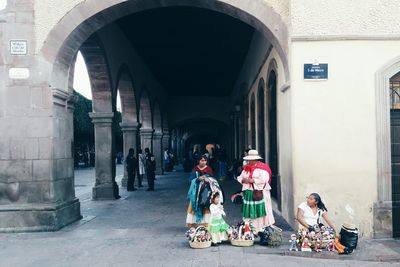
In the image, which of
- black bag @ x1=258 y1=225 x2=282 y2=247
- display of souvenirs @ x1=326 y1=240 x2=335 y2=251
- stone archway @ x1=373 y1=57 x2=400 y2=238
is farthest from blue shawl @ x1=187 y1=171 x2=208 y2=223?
stone archway @ x1=373 y1=57 x2=400 y2=238

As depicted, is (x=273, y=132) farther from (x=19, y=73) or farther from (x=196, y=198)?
(x=19, y=73)

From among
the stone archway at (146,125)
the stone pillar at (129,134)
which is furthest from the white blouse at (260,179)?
the stone archway at (146,125)

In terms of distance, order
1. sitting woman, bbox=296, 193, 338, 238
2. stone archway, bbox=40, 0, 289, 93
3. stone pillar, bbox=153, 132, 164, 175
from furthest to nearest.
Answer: stone pillar, bbox=153, 132, 164, 175, stone archway, bbox=40, 0, 289, 93, sitting woman, bbox=296, 193, 338, 238

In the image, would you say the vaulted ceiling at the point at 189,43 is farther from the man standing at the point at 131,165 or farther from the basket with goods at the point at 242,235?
the basket with goods at the point at 242,235

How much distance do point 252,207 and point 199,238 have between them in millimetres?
962

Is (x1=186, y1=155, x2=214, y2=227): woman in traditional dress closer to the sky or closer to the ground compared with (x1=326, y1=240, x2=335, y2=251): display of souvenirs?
closer to the sky

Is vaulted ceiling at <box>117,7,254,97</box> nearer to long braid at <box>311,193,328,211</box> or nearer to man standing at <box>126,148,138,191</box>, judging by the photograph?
man standing at <box>126,148,138,191</box>

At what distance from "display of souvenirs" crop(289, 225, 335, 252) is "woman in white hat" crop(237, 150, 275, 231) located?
659 mm

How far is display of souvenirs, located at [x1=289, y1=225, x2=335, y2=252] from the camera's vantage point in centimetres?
604

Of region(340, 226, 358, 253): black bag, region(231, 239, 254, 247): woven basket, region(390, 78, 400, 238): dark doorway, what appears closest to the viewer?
region(340, 226, 358, 253): black bag

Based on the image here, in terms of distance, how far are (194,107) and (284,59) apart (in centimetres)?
1941

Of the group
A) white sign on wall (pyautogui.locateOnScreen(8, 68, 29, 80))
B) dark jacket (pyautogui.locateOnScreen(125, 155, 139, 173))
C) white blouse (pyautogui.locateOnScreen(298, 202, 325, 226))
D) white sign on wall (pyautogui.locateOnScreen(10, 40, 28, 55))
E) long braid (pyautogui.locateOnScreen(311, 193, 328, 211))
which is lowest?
white blouse (pyautogui.locateOnScreen(298, 202, 325, 226))

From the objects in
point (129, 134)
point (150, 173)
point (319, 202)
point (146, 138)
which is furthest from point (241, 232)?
point (146, 138)

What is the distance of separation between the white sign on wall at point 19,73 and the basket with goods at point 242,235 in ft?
14.9
